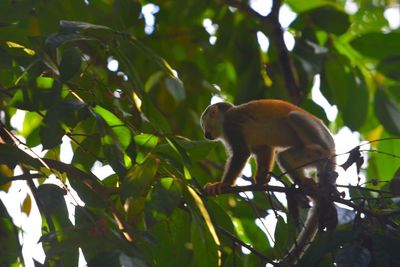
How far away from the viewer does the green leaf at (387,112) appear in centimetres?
457

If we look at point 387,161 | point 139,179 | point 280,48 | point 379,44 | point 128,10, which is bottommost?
point 139,179

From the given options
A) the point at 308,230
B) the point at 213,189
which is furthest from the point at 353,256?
the point at 213,189

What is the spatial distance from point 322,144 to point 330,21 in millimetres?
996

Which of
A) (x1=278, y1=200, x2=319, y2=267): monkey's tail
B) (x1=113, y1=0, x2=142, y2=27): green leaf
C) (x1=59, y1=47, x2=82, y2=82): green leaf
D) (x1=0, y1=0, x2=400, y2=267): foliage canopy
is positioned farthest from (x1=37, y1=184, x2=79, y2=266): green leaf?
(x1=113, y1=0, x2=142, y2=27): green leaf

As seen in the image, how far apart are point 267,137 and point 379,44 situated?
91cm

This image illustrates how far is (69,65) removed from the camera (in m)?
2.88

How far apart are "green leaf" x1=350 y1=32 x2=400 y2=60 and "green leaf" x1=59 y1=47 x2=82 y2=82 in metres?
2.34

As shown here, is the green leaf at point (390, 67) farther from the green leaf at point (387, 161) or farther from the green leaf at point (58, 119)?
the green leaf at point (58, 119)

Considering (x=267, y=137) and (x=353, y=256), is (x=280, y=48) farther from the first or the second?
(x=353, y=256)

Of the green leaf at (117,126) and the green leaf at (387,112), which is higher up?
the green leaf at (387,112)

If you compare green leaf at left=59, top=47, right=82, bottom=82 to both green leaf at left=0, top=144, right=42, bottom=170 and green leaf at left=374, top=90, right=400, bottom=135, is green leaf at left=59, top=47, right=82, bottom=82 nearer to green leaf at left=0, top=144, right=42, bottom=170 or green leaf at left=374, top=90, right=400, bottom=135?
green leaf at left=0, top=144, right=42, bottom=170

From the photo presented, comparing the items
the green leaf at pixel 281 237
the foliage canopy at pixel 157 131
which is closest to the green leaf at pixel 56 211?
the foliage canopy at pixel 157 131

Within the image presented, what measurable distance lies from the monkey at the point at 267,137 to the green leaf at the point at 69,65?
4.89 ft

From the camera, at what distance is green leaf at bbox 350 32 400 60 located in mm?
4703
